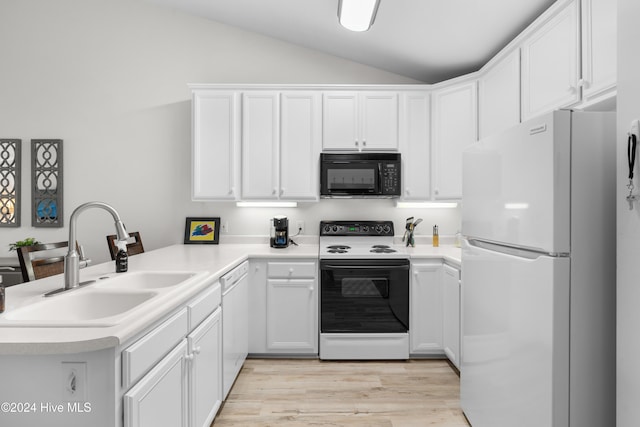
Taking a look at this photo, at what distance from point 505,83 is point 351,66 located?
4.94 feet

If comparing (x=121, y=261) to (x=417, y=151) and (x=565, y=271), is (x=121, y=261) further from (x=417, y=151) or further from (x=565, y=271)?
(x=417, y=151)

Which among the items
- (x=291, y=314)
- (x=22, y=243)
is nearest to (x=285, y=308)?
(x=291, y=314)

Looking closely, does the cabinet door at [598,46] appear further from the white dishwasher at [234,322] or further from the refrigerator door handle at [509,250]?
the white dishwasher at [234,322]

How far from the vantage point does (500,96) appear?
→ 8.48ft

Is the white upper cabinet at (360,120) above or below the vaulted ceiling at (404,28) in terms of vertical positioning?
below

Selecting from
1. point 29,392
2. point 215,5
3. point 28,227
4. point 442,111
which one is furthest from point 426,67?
point 28,227

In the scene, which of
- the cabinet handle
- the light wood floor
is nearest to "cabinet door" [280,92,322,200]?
the light wood floor

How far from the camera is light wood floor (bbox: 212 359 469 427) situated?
2.03 metres

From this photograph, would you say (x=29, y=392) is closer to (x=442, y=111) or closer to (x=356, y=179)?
(x=356, y=179)

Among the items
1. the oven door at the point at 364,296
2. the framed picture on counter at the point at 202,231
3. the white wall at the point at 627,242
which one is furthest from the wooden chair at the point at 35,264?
the white wall at the point at 627,242

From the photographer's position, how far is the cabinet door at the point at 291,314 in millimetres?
2768

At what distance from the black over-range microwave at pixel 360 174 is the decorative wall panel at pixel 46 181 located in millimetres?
2673

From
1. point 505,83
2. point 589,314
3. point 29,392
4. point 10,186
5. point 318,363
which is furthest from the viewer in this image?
point 10,186

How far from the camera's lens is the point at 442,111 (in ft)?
10.1
